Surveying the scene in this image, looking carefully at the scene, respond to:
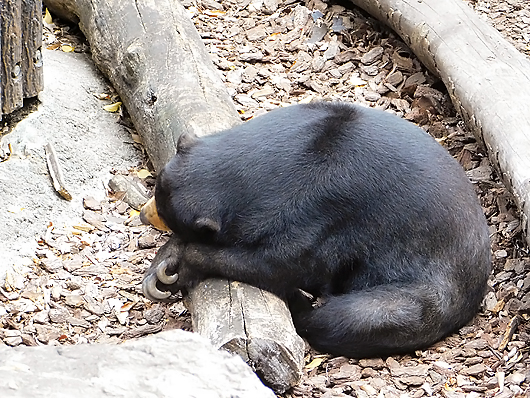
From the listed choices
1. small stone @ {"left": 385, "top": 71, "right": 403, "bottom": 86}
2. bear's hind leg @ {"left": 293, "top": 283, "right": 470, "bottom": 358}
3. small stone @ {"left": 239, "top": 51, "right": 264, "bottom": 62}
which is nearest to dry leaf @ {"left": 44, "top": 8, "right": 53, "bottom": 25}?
small stone @ {"left": 239, "top": 51, "right": 264, "bottom": 62}

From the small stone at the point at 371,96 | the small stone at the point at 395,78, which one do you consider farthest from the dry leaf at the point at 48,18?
the small stone at the point at 395,78

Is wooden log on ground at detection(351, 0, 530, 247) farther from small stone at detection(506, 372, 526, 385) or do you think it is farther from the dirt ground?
small stone at detection(506, 372, 526, 385)

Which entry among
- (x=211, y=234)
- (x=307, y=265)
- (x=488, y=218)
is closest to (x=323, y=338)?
(x=307, y=265)

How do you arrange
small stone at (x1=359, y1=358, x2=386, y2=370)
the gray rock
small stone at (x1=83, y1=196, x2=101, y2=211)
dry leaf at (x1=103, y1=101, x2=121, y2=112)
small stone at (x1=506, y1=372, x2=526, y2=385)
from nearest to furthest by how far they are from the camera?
the gray rock, small stone at (x1=506, y1=372, x2=526, y2=385), small stone at (x1=359, y1=358, x2=386, y2=370), small stone at (x1=83, y1=196, x2=101, y2=211), dry leaf at (x1=103, y1=101, x2=121, y2=112)

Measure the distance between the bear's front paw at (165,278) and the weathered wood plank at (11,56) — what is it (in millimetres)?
1622

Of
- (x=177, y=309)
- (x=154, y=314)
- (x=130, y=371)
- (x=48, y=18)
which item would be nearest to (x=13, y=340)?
(x=154, y=314)

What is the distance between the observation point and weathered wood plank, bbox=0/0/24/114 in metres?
4.88

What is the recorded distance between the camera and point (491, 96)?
17.1 feet

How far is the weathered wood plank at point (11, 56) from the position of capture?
4.88 meters

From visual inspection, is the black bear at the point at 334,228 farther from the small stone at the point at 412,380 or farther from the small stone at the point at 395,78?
the small stone at the point at 395,78

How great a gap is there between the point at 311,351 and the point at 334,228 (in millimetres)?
719

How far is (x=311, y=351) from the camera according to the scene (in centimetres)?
446

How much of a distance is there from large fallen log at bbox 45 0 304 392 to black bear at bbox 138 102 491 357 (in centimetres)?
26

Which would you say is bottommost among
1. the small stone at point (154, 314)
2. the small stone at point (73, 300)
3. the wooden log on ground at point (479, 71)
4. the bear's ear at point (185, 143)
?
the small stone at point (73, 300)
